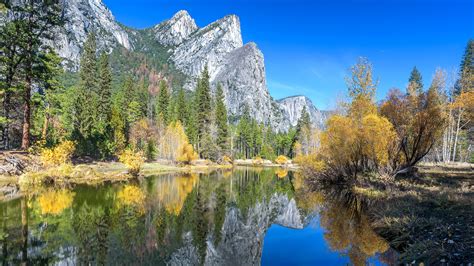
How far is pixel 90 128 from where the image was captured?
51.2m

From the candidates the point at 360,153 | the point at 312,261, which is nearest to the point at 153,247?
the point at 312,261

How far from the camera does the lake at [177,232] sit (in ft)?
34.9

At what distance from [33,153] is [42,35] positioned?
36.8 feet

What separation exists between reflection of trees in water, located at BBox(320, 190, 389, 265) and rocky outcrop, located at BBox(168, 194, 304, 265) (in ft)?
6.70

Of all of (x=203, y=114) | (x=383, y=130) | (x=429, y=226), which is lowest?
(x=429, y=226)

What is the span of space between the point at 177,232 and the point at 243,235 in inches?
128

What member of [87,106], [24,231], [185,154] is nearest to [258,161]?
[185,154]

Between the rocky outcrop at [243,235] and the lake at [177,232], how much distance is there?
39 mm

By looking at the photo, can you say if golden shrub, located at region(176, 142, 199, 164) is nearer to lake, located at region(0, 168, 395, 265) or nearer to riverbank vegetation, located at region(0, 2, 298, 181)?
riverbank vegetation, located at region(0, 2, 298, 181)

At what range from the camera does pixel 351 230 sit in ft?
48.0

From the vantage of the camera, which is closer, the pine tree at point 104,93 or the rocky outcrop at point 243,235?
the rocky outcrop at point 243,235

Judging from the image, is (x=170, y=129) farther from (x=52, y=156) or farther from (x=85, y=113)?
(x=52, y=156)

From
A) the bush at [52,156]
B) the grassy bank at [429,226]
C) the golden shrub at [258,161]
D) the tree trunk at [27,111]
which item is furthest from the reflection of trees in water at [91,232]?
the golden shrub at [258,161]

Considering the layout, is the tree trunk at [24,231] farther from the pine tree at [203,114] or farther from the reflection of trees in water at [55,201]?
the pine tree at [203,114]
